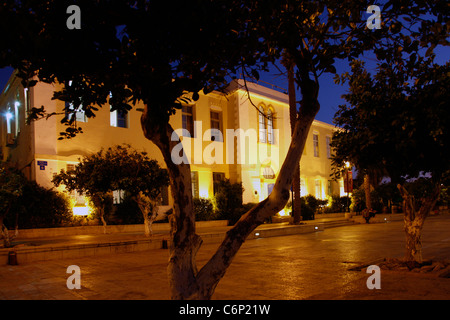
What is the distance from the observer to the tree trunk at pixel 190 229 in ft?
14.7

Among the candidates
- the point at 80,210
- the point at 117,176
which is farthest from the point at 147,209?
the point at 80,210

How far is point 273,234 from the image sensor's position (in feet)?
58.6

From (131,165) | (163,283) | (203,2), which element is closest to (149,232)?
(131,165)

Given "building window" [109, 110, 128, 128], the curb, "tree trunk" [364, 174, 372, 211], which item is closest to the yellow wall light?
the curb

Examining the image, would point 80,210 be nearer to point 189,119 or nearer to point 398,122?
point 189,119

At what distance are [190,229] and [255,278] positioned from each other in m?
4.15

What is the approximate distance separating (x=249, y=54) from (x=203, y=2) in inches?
42.6

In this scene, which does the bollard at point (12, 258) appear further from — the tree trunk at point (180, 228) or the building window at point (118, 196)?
the building window at point (118, 196)

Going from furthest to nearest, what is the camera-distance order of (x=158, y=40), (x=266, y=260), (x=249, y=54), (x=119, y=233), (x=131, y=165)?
1. (x=119, y=233)
2. (x=131, y=165)
3. (x=266, y=260)
4. (x=249, y=54)
5. (x=158, y=40)

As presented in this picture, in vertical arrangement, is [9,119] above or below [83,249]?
above

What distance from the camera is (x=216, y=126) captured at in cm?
2509

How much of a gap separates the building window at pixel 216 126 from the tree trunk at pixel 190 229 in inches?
782

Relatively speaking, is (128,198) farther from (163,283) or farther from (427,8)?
(427,8)

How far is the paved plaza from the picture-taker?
680 centimetres
